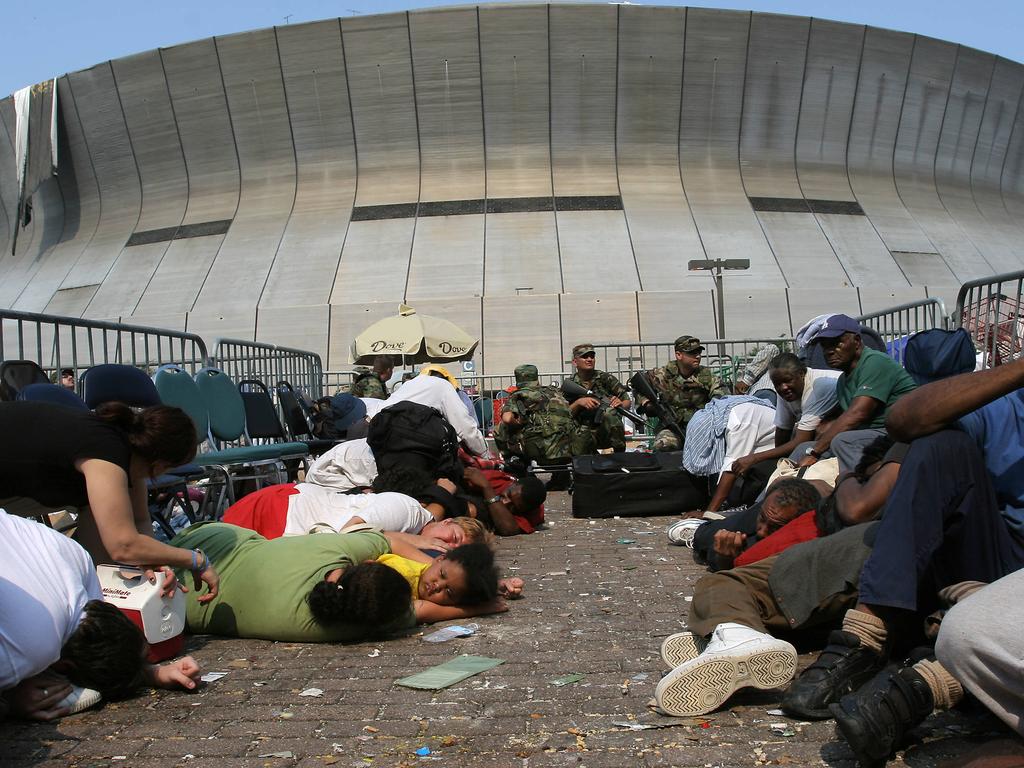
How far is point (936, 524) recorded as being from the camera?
2.96 meters

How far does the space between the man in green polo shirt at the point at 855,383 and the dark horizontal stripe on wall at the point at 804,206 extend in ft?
69.3

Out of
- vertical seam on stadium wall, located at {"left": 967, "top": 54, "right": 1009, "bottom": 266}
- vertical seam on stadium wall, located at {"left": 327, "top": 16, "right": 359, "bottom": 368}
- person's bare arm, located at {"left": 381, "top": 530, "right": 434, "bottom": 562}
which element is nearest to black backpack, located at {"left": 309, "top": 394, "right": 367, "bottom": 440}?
person's bare arm, located at {"left": 381, "top": 530, "right": 434, "bottom": 562}

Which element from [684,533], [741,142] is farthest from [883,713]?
[741,142]

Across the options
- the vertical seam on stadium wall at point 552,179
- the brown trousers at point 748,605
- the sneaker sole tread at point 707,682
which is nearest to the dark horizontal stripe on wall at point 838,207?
the vertical seam on stadium wall at point 552,179

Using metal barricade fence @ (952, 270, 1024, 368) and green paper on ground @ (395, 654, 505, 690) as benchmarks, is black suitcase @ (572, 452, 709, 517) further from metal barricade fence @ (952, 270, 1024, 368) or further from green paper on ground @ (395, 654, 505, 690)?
green paper on ground @ (395, 654, 505, 690)

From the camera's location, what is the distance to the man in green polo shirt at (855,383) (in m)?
5.57

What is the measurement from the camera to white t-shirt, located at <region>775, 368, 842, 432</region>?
20.8ft

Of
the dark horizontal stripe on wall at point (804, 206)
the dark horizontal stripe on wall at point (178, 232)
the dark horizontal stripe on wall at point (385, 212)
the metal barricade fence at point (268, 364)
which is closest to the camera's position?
the metal barricade fence at point (268, 364)

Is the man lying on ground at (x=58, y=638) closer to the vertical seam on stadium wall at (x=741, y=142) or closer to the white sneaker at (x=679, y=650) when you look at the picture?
the white sneaker at (x=679, y=650)

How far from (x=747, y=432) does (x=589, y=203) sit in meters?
18.6

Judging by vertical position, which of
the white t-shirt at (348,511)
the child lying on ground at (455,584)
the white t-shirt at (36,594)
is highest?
the white t-shirt at (36,594)

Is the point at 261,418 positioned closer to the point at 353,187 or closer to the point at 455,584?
the point at 455,584

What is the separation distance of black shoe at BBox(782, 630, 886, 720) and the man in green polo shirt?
2575 mm

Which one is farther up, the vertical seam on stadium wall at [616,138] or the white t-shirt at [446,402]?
the vertical seam on stadium wall at [616,138]
